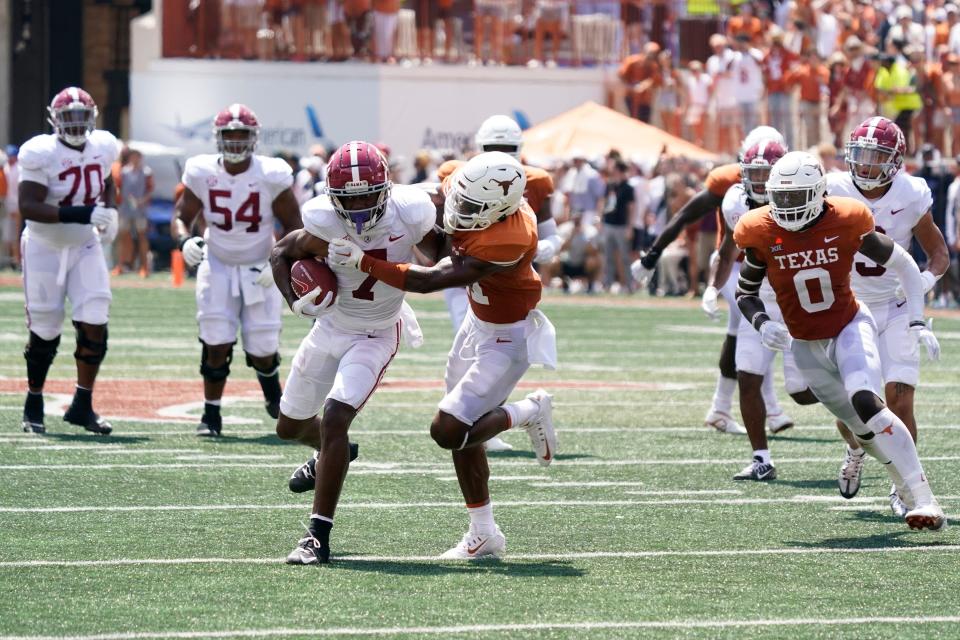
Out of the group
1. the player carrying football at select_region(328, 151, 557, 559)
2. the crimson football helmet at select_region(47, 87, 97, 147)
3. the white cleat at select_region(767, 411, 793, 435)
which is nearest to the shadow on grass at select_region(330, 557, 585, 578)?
the player carrying football at select_region(328, 151, 557, 559)

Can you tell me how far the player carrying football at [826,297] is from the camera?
7055 millimetres

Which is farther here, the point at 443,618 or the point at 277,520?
the point at 277,520

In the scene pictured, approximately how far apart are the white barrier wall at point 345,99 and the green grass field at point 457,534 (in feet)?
46.6

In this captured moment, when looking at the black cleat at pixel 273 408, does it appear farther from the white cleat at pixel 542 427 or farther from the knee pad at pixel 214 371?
the white cleat at pixel 542 427

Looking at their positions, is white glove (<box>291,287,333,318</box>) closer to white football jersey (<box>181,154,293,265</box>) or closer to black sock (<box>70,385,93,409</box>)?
white football jersey (<box>181,154,293,265</box>)

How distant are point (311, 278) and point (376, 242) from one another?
0.31 metres

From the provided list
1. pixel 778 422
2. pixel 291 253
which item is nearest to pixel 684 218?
pixel 778 422

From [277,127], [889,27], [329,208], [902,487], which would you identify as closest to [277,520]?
[329,208]

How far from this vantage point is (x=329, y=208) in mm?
6730

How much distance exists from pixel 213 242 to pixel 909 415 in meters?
3.95

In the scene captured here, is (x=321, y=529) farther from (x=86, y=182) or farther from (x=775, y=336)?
(x=86, y=182)

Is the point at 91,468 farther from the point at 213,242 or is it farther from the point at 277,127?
the point at 277,127

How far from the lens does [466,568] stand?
6.44m

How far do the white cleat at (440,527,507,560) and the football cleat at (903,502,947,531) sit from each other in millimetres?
1548
